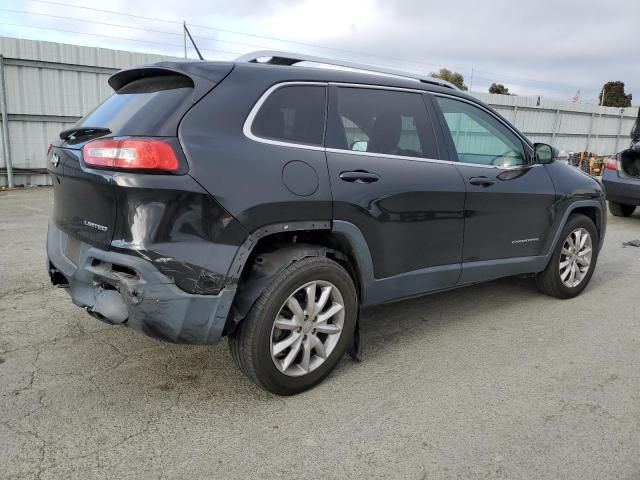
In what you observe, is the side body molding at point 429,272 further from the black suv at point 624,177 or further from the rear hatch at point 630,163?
the rear hatch at point 630,163

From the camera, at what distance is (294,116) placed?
2910 mm

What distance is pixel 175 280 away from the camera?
2.52m

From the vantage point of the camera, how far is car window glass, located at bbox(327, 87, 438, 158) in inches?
123

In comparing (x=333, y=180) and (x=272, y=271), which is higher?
(x=333, y=180)

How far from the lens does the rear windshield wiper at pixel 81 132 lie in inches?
110

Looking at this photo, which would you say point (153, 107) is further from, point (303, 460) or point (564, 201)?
point (564, 201)

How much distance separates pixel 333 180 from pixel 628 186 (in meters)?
7.87

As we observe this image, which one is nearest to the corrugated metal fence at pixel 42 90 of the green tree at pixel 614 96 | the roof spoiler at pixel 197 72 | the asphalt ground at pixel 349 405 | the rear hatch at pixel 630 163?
the asphalt ground at pixel 349 405

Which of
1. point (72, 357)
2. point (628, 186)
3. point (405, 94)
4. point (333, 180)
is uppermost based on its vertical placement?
point (405, 94)

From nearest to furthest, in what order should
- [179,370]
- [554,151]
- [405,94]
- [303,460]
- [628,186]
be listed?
[303,460] < [179,370] < [405,94] < [554,151] < [628,186]

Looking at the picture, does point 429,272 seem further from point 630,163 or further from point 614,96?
point 614,96

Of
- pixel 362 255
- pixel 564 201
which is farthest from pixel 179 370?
pixel 564 201

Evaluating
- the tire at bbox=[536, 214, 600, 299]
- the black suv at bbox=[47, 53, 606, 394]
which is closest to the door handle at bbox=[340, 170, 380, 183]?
the black suv at bbox=[47, 53, 606, 394]

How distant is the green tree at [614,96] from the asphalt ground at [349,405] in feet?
185
